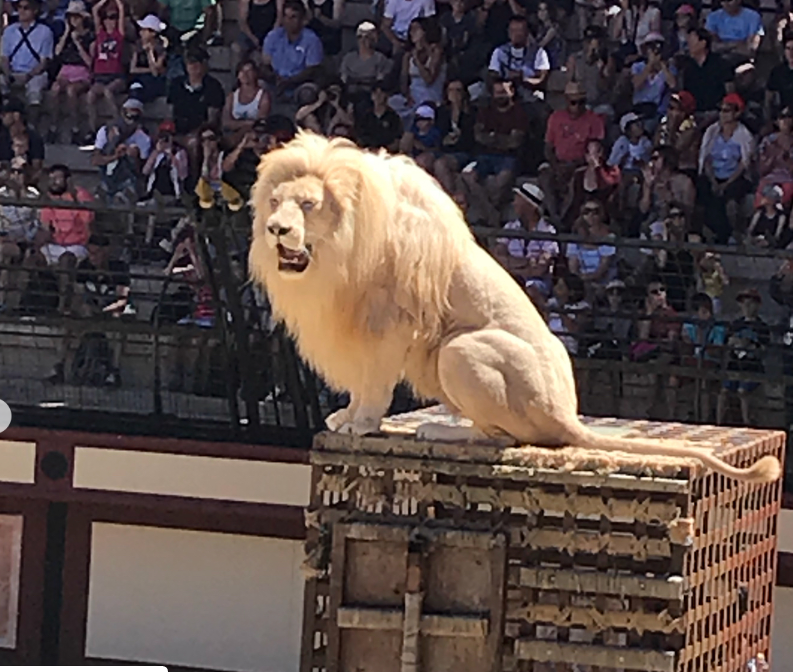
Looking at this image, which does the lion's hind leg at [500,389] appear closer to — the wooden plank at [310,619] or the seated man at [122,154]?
the wooden plank at [310,619]

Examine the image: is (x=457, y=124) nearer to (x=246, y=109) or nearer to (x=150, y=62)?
(x=246, y=109)

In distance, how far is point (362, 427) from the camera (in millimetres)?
7023

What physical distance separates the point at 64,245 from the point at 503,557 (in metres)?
4.20

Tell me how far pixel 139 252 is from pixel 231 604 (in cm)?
175

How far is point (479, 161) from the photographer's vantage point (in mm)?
12438

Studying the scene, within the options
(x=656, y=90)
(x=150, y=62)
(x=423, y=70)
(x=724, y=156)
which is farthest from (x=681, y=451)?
(x=150, y=62)

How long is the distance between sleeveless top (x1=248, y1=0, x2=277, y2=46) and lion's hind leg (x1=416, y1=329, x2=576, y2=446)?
22.8 feet

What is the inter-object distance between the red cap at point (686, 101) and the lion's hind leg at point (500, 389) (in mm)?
5520

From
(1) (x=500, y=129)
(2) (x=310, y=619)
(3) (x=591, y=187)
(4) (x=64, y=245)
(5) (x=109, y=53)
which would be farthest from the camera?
(5) (x=109, y=53)

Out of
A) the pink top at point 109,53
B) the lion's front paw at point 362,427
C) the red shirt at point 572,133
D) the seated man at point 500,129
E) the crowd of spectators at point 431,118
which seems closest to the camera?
the lion's front paw at point 362,427

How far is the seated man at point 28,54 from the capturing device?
13.9 m

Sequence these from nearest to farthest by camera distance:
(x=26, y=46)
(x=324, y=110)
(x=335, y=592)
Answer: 1. (x=335, y=592)
2. (x=324, y=110)
3. (x=26, y=46)

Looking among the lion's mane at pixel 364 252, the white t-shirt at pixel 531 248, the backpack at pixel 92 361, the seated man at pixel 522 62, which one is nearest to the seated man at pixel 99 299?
the backpack at pixel 92 361

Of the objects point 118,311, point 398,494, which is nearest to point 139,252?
point 118,311
